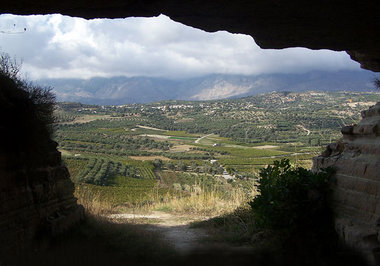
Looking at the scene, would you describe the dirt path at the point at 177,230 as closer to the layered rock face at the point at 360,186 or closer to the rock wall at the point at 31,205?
the rock wall at the point at 31,205

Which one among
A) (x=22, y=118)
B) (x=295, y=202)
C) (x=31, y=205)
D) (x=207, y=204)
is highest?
(x=22, y=118)

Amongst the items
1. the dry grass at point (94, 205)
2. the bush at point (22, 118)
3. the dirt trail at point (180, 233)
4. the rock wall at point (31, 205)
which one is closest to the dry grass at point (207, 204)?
the dirt trail at point (180, 233)

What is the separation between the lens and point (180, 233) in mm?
8109

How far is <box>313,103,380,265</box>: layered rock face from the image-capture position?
15.4 ft

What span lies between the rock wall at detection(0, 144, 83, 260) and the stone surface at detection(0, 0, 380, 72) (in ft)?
8.60

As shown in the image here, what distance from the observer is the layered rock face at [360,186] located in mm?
4695

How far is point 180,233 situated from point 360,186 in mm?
4396

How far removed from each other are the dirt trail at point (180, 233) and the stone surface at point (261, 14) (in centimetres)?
373

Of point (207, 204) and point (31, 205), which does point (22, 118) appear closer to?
point (31, 205)

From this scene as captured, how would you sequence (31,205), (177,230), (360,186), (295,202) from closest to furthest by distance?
(360,186) → (295,202) → (31,205) → (177,230)

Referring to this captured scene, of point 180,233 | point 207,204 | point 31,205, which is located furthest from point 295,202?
point 207,204

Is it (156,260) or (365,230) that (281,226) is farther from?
(156,260)

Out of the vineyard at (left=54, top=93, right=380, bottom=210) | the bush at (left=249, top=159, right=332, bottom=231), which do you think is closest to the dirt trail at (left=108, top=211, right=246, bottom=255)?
the bush at (left=249, top=159, right=332, bottom=231)

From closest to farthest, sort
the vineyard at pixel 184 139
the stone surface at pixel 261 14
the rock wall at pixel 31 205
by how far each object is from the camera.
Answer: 1. the stone surface at pixel 261 14
2. the rock wall at pixel 31 205
3. the vineyard at pixel 184 139
